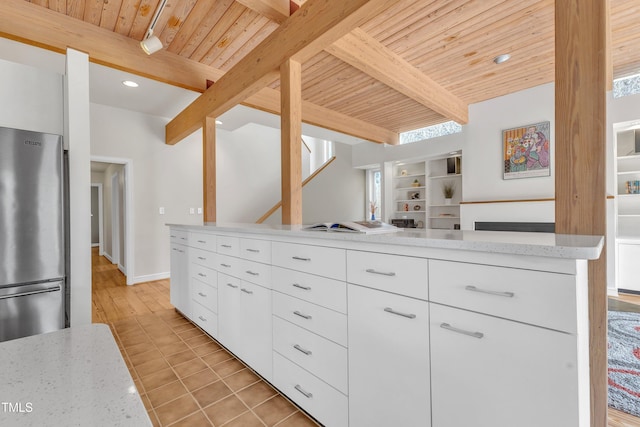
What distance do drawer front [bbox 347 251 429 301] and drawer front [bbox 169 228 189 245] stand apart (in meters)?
2.16

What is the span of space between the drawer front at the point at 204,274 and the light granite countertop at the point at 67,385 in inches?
66.6

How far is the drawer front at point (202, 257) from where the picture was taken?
2357mm

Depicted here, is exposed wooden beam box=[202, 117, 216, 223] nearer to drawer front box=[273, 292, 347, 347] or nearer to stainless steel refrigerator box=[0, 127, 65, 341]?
stainless steel refrigerator box=[0, 127, 65, 341]

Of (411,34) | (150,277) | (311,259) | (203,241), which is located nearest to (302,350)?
(311,259)

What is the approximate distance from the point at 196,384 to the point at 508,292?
1874 millimetres

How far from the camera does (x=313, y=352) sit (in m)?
1.43

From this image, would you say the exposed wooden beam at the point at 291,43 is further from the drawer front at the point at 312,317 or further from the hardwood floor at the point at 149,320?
the hardwood floor at the point at 149,320

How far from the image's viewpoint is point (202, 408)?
5.24 feet

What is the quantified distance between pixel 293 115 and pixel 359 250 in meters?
1.52

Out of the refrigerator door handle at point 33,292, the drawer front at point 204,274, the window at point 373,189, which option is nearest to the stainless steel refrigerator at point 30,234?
the refrigerator door handle at point 33,292

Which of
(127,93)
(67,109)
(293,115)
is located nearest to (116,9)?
(67,109)

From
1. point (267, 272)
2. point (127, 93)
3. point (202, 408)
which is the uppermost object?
point (127, 93)

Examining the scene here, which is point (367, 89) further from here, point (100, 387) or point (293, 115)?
point (100, 387)

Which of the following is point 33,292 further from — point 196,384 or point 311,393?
point 311,393
